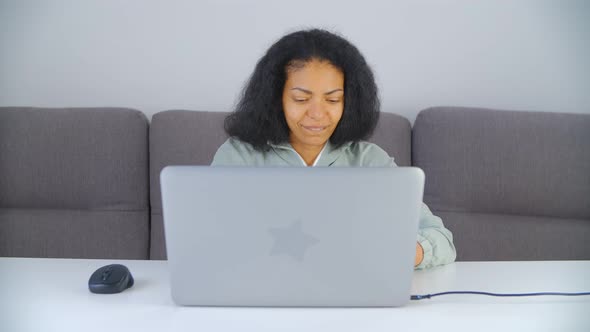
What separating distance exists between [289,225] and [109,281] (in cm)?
38

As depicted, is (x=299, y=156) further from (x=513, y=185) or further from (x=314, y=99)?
(x=513, y=185)

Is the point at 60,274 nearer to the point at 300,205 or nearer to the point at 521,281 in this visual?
the point at 300,205

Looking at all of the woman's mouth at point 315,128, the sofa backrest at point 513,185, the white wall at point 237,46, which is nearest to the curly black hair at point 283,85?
the woman's mouth at point 315,128

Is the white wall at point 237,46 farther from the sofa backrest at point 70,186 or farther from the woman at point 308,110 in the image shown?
the woman at point 308,110

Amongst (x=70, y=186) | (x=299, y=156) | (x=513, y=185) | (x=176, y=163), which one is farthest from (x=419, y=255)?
(x=70, y=186)

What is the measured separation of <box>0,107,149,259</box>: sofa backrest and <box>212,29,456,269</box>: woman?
537mm

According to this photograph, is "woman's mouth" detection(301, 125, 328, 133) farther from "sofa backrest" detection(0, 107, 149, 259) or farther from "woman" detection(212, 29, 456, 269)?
"sofa backrest" detection(0, 107, 149, 259)

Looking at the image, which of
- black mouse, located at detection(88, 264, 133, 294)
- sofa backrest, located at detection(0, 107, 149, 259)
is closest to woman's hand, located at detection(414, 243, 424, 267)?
black mouse, located at detection(88, 264, 133, 294)

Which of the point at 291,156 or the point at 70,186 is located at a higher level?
the point at 291,156

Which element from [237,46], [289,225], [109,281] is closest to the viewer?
[289,225]

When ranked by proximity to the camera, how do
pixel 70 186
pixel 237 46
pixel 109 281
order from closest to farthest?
1. pixel 109 281
2. pixel 70 186
3. pixel 237 46

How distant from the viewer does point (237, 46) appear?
2.32 m

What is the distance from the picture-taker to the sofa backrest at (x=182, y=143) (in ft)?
6.66

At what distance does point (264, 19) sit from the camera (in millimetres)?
2312
